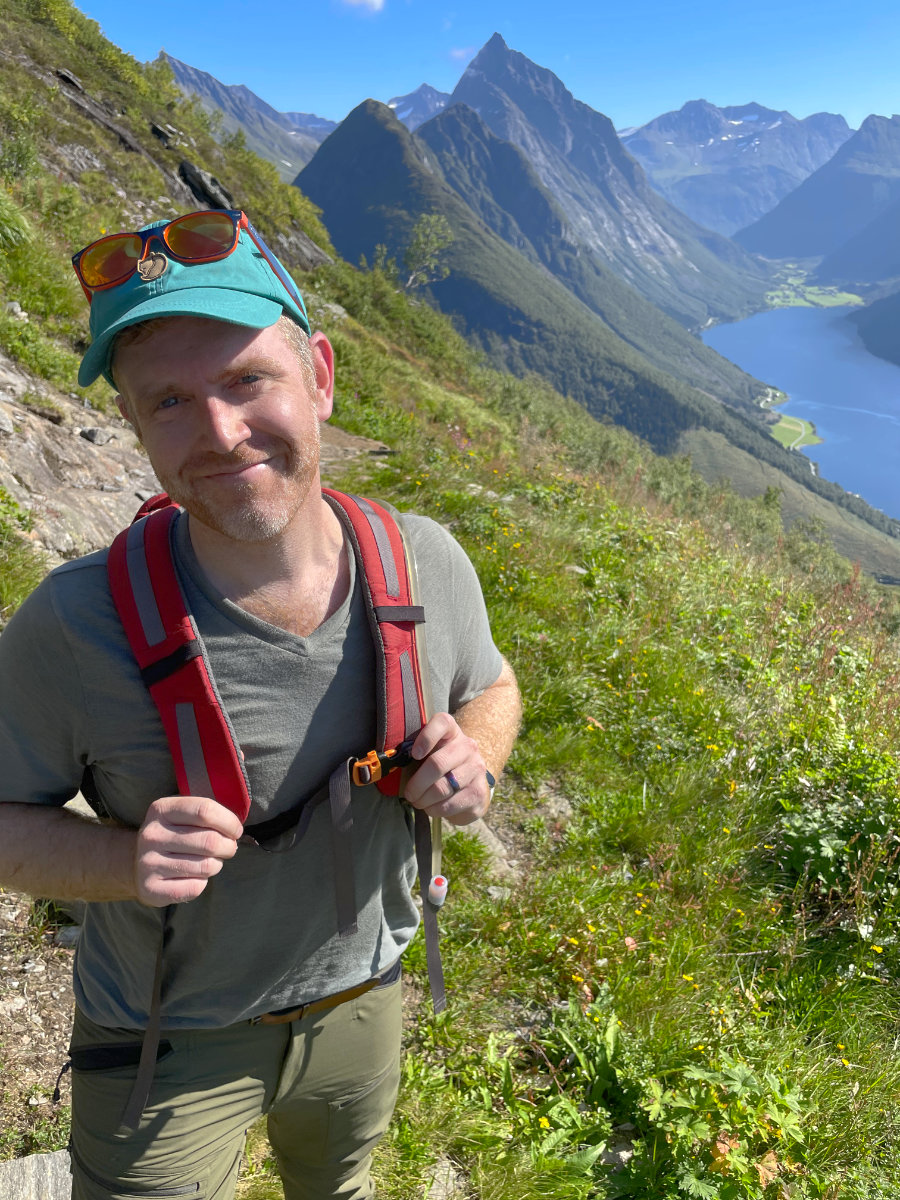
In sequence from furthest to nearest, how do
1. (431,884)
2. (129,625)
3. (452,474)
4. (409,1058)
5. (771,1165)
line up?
(452,474)
(409,1058)
(771,1165)
(431,884)
(129,625)

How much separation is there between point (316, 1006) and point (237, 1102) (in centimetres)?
25

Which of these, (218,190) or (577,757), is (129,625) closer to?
(577,757)

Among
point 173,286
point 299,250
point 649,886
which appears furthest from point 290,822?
point 299,250

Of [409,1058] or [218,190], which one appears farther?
[218,190]

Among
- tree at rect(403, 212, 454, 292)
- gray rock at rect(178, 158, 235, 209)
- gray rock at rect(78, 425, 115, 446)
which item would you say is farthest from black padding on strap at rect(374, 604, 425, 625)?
tree at rect(403, 212, 454, 292)

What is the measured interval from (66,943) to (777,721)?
4.08 metres

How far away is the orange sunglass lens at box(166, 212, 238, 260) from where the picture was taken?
1364 millimetres

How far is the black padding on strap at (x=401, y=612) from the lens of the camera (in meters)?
1.44

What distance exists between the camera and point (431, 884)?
1554 mm

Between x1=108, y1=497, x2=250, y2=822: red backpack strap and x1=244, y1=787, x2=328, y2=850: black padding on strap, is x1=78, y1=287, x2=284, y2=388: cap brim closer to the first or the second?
x1=108, y1=497, x2=250, y2=822: red backpack strap

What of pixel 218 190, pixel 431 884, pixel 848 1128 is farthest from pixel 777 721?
pixel 218 190

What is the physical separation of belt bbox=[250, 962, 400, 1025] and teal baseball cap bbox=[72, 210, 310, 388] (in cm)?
141

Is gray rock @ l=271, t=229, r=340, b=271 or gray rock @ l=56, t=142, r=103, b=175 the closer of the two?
gray rock @ l=56, t=142, r=103, b=175

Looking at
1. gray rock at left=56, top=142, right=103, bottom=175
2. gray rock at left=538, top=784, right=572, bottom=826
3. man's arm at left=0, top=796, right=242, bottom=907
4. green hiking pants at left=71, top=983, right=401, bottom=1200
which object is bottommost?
gray rock at left=538, top=784, right=572, bottom=826
